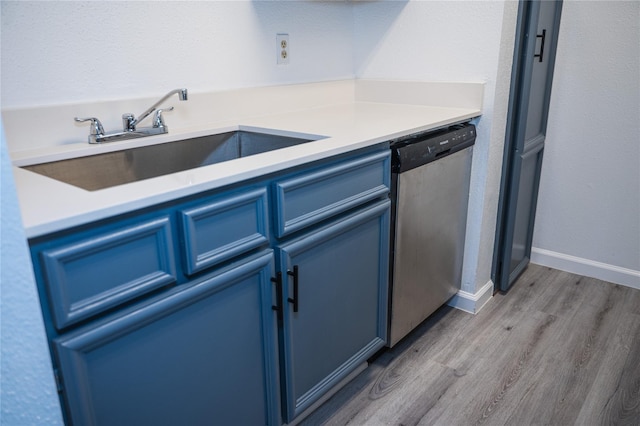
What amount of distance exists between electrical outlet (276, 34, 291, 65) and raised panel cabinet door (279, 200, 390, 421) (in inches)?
31.3

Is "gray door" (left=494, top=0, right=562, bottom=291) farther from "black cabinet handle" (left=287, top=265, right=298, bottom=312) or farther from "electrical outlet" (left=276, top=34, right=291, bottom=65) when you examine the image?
"black cabinet handle" (left=287, top=265, right=298, bottom=312)

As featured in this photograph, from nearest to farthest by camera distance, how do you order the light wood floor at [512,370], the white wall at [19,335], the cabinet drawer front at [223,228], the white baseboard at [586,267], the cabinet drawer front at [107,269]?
the white wall at [19,335] → the cabinet drawer front at [107,269] → the cabinet drawer front at [223,228] → the light wood floor at [512,370] → the white baseboard at [586,267]

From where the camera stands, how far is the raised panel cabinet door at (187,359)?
0.92 metres

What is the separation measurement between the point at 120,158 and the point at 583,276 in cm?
227

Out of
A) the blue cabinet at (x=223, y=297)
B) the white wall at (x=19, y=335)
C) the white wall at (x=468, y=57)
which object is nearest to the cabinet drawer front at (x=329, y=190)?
the blue cabinet at (x=223, y=297)

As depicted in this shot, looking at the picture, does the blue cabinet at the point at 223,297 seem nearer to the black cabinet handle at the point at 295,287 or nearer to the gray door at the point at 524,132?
the black cabinet handle at the point at 295,287

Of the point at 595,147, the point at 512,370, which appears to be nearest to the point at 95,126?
the point at 512,370

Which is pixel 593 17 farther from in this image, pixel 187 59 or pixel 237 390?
pixel 237 390

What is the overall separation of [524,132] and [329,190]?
3.90 feet

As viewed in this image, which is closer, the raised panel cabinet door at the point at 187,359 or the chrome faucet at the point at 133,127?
the raised panel cabinet door at the point at 187,359

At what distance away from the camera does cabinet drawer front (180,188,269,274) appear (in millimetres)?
1028

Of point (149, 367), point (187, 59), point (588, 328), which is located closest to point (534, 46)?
point (588, 328)

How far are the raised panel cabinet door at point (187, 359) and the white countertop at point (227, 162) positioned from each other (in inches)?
8.4

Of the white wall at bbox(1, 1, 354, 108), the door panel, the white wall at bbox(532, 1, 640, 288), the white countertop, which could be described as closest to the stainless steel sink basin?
the white countertop
